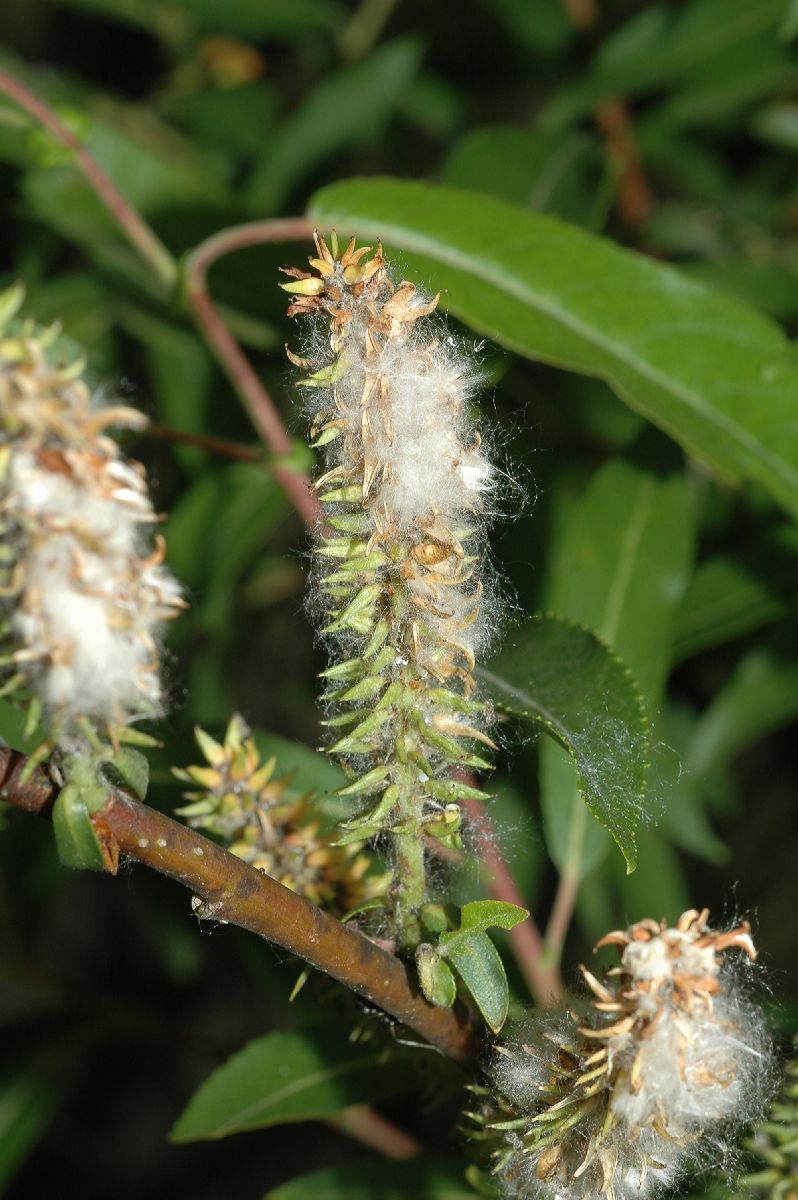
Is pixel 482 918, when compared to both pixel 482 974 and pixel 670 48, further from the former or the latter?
pixel 670 48

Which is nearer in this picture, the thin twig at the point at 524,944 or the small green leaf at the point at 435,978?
the small green leaf at the point at 435,978

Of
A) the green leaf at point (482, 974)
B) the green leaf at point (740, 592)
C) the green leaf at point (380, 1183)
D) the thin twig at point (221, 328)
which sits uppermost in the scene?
the green leaf at point (740, 592)

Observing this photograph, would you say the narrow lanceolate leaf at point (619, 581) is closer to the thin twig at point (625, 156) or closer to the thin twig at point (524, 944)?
the thin twig at point (524, 944)

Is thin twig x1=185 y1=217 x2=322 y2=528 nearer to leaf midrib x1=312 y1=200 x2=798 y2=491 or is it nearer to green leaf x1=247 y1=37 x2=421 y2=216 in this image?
leaf midrib x1=312 y1=200 x2=798 y2=491

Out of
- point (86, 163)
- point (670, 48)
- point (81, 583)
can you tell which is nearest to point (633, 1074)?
point (81, 583)

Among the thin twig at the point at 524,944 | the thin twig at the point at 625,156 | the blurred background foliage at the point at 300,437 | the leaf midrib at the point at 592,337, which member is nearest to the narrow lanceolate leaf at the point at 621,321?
the leaf midrib at the point at 592,337

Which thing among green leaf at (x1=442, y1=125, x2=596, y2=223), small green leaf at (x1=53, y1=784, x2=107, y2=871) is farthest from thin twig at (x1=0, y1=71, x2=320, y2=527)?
small green leaf at (x1=53, y1=784, x2=107, y2=871)

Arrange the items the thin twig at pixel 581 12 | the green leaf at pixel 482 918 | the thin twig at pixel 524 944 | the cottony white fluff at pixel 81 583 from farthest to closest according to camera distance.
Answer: the thin twig at pixel 581 12
the thin twig at pixel 524 944
the green leaf at pixel 482 918
the cottony white fluff at pixel 81 583
